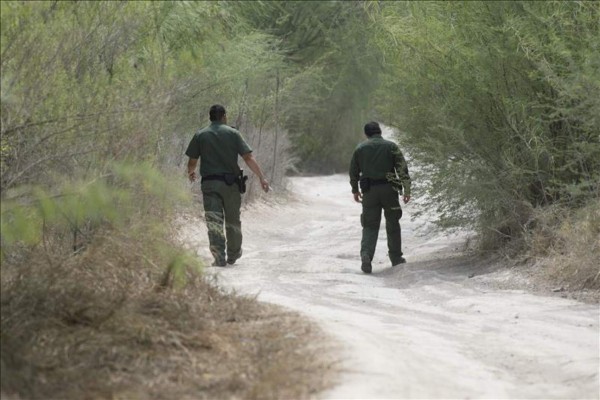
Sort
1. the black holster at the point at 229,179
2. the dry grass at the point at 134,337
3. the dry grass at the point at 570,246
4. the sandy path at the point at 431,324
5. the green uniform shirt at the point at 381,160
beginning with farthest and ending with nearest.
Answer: the green uniform shirt at the point at 381,160, the black holster at the point at 229,179, the dry grass at the point at 570,246, the sandy path at the point at 431,324, the dry grass at the point at 134,337

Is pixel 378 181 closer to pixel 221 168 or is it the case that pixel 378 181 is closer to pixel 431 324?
pixel 221 168

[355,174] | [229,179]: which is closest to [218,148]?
[229,179]

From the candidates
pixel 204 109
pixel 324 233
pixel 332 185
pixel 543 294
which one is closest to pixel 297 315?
pixel 543 294

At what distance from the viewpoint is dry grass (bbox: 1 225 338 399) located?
742 cm

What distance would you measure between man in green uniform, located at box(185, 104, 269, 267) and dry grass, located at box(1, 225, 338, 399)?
180 inches

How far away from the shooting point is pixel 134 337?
8180 mm

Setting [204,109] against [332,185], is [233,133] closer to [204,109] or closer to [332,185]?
[204,109]

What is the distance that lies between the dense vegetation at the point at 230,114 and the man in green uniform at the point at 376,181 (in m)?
0.37

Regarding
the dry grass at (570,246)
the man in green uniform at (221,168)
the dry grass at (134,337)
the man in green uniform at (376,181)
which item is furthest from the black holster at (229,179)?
the dry grass at (134,337)

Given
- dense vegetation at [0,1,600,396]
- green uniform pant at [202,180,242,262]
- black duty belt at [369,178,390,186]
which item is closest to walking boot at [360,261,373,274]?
black duty belt at [369,178,390,186]

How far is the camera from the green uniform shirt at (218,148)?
1417 centimetres

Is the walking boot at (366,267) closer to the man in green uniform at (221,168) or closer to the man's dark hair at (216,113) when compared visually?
the man in green uniform at (221,168)

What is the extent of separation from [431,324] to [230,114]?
1209cm

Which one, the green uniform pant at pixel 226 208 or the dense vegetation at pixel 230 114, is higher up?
the dense vegetation at pixel 230 114
